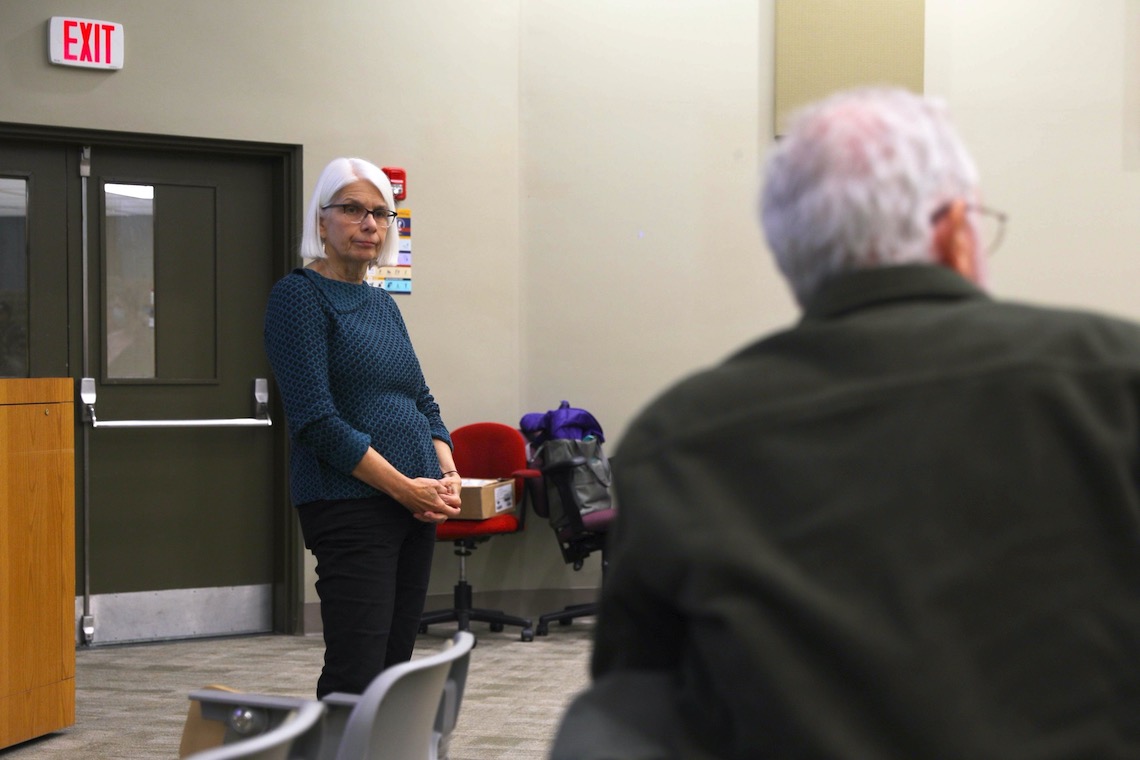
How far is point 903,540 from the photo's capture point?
949mm

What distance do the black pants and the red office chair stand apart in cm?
278

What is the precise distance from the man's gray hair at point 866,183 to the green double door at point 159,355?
480cm

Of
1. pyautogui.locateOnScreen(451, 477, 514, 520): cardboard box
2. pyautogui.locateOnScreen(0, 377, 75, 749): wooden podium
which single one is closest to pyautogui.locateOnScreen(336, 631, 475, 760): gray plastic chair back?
pyautogui.locateOnScreen(0, 377, 75, 749): wooden podium

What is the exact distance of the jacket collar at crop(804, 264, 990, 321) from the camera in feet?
3.40

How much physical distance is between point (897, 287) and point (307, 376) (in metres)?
1.64

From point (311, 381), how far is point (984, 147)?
475cm

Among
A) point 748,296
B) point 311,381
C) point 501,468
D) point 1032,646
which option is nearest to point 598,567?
point 501,468

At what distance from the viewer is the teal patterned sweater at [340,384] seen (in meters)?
2.45

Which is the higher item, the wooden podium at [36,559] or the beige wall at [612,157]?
the beige wall at [612,157]

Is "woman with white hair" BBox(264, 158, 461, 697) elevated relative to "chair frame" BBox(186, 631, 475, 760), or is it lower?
elevated

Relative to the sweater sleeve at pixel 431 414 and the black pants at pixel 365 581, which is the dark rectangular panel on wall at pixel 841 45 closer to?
the sweater sleeve at pixel 431 414

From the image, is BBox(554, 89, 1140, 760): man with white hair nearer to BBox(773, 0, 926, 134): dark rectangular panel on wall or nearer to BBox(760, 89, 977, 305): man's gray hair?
BBox(760, 89, 977, 305): man's gray hair

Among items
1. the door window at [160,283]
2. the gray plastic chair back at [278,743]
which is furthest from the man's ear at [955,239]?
the door window at [160,283]

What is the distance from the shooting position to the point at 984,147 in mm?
6195
